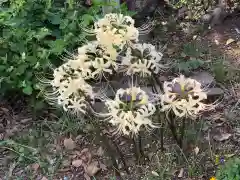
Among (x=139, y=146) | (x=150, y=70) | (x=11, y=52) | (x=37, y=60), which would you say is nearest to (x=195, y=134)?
(x=139, y=146)

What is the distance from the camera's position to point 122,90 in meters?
2.60

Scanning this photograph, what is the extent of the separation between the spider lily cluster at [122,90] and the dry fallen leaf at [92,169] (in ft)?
2.30

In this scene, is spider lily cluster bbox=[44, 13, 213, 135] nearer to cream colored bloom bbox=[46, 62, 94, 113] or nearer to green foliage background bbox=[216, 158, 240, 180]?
cream colored bloom bbox=[46, 62, 94, 113]

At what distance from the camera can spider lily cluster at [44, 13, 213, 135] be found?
2.52 meters

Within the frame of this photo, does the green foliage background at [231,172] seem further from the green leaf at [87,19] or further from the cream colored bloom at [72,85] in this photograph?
the green leaf at [87,19]

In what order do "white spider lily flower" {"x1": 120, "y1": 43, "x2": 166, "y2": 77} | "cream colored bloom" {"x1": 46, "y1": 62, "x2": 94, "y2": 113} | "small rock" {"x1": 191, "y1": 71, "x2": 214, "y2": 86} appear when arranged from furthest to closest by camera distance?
"small rock" {"x1": 191, "y1": 71, "x2": 214, "y2": 86}, "white spider lily flower" {"x1": 120, "y1": 43, "x2": 166, "y2": 77}, "cream colored bloom" {"x1": 46, "y1": 62, "x2": 94, "y2": 113}

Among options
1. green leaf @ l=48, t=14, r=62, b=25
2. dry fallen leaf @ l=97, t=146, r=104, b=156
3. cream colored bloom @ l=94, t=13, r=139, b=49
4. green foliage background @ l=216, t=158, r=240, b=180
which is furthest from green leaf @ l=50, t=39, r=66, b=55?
green foliage background @ l=216, t=158, r=240, b=180

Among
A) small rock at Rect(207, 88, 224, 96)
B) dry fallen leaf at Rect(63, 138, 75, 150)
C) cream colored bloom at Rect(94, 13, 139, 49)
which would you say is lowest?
dry fallen leaf at Rect(63, 138, 75, 150)

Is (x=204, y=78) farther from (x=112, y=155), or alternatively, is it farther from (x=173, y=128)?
(x=112, y=155)

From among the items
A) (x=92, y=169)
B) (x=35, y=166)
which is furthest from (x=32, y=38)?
(x=92, y=169)

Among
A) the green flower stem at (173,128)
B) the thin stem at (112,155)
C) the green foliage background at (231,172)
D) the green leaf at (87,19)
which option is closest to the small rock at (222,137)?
the green flower stem at (173,128)

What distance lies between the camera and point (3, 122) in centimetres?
396

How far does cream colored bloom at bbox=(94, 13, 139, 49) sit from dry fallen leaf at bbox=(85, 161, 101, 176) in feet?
3.38

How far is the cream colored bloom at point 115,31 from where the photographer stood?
8.54ft
